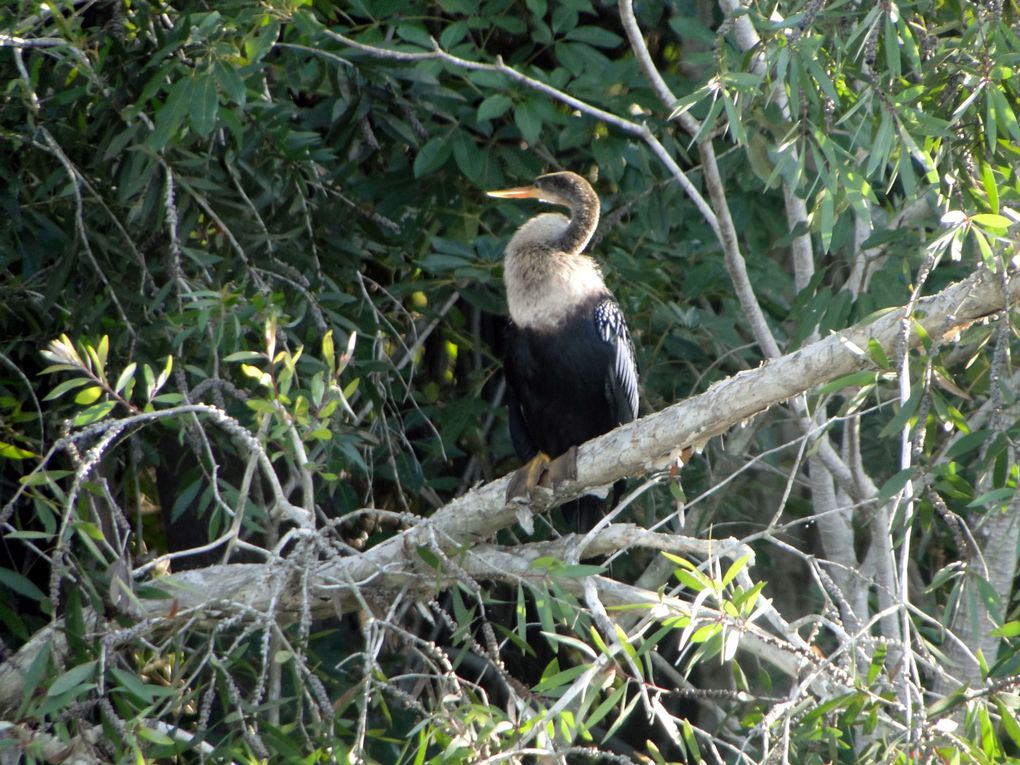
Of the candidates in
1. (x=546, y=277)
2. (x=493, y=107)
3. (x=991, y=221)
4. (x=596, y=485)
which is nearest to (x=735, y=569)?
(x=991, y=221)

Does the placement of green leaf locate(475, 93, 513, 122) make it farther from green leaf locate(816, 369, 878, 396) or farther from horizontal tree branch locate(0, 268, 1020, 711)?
green leaf locate(816, 369, 878, 396)

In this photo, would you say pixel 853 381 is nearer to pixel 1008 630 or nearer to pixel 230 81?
pixel 1008 630

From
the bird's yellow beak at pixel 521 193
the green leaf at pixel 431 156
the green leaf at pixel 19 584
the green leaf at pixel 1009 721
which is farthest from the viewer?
the bird's yellow beak at pixel 521 193

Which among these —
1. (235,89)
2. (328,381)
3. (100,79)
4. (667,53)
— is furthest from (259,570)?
(667,53)

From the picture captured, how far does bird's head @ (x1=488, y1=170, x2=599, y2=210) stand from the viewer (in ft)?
11.1

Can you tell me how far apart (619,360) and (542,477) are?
1.89 feet

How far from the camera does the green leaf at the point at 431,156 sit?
333cm

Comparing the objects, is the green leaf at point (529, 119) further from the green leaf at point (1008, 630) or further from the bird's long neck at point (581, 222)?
the green leaf at point (1008, 630)

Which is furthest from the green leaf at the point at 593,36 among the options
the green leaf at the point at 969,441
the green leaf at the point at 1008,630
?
the green leaf at the point at 1008,630

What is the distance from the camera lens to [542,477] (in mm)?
2799

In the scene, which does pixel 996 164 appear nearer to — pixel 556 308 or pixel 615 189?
pixel 556 308

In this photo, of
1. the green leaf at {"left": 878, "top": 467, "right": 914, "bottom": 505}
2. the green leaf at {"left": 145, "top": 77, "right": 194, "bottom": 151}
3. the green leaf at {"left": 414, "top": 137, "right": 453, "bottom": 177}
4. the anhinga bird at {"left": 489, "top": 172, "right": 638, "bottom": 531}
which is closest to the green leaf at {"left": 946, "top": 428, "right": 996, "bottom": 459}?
the green leaf at {"left": 878, "top": 467, "right": 914, "bottom": 505}

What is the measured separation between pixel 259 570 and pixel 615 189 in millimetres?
2140

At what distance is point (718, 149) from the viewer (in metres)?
4.10
